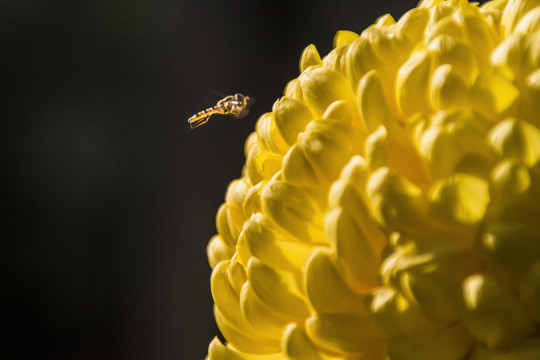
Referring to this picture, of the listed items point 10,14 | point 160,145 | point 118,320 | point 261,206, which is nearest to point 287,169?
point 261,206

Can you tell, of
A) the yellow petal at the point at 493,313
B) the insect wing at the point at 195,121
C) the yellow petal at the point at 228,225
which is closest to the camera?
the yellow petal at the point at 493,313

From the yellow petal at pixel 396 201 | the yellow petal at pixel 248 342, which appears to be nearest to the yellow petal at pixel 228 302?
the yellow petal at pixel 248 342

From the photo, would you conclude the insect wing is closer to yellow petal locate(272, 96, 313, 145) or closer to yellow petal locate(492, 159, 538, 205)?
yellow petal locate(272, 96, 313, 145)

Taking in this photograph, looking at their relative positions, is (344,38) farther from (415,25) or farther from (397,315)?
(397,315)

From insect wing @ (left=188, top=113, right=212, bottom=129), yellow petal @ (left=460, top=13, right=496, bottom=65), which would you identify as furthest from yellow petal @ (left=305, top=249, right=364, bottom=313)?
insect wing @ (left=188, top=113, right=212, bottom=129)

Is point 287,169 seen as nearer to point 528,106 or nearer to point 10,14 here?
point 528,106

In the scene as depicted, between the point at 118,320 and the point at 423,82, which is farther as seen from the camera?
the point at 118,320

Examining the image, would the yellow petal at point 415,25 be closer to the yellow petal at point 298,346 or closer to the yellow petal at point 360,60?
the yellow petal at point 360,60

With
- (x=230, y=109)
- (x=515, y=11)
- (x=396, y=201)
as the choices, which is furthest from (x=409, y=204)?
(x=230, y=109)
